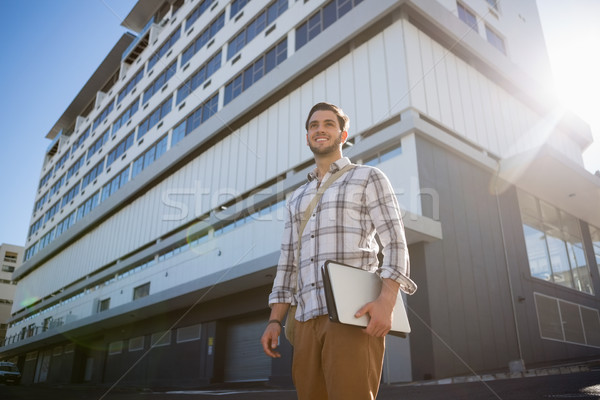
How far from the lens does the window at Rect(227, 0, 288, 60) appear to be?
1832cm

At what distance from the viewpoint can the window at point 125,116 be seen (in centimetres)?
2945

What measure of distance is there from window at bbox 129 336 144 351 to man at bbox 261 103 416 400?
2096cm

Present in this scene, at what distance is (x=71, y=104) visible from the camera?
40750 mm

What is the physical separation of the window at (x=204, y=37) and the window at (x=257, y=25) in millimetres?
2277

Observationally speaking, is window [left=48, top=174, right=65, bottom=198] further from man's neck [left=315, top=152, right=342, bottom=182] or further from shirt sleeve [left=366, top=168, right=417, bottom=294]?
shirt sleeve [left=366, top=168, right=417, bottom=294]

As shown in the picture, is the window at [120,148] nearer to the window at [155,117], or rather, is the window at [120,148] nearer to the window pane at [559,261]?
the window at [155,117]

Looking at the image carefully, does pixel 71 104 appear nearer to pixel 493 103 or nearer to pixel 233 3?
pixel 233 3

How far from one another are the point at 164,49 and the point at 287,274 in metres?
29.3

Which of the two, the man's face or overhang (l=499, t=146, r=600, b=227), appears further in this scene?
overhang (l=499, t=146, r=600, b=227)

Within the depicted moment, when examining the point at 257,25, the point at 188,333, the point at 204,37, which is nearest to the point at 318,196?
the point at 188,333

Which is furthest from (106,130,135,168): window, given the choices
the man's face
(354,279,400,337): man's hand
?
(354,279,400,337): man's hand

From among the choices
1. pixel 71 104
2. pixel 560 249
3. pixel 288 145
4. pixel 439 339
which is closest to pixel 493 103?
pixel 560 249

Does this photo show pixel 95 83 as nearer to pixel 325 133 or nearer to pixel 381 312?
pixel 325 133

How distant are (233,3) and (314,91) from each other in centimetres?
985
